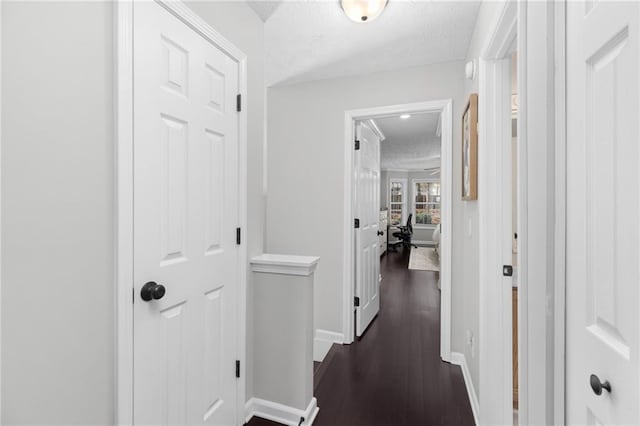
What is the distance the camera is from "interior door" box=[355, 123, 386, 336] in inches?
118

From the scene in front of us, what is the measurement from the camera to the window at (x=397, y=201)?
9.80 meters

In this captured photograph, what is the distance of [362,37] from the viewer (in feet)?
7.27

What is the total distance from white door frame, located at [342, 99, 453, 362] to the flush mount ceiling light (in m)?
0.97

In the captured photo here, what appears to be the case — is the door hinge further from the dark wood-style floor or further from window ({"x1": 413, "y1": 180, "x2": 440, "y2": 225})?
window ({"x1": 413, "y1": 180, "x2": 440, "y2": 225})

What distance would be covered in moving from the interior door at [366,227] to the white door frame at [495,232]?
1423 mm

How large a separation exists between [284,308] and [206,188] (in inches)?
32.7

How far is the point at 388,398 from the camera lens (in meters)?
2.03

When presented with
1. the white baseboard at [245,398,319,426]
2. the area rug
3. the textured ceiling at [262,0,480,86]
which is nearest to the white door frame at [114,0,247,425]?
the white baseboard at [245,398,319,426]

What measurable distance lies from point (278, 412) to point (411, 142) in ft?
17.0

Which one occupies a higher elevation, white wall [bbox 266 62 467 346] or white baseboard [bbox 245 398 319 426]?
white wall [bbox 266 62 467 346]

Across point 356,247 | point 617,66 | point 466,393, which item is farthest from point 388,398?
point 617,66

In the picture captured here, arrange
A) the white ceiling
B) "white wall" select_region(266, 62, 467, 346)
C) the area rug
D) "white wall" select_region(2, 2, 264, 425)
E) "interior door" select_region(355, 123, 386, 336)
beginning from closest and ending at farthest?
"white wall" select_region(2, 2, 264, 425), "white wall" select_region(266, 62, 467, 346), "interior door" select_region(355, 123, 386, 336), the white ceiling, the area rug

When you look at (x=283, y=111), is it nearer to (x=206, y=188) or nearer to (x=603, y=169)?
(x=206, y=188)

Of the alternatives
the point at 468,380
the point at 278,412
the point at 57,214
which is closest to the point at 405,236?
the point at 468,380
